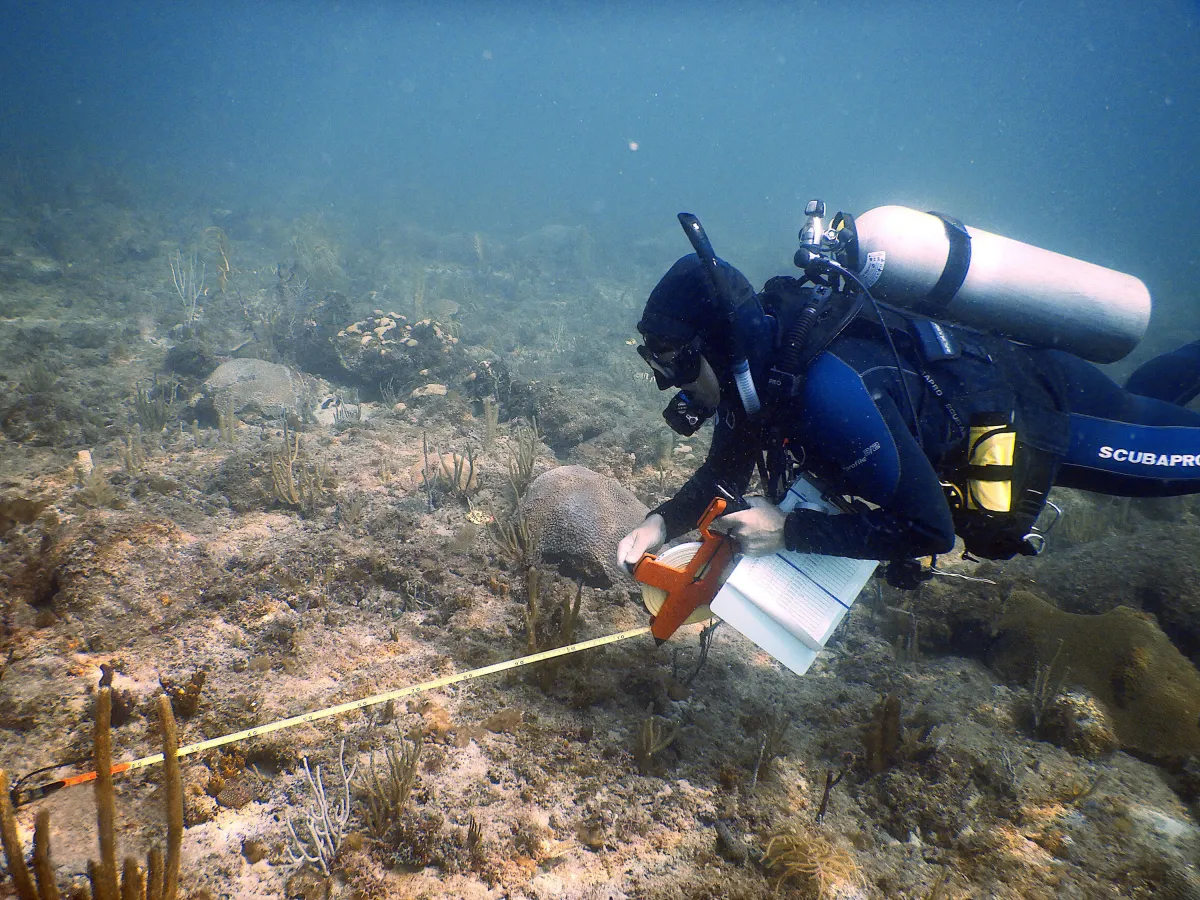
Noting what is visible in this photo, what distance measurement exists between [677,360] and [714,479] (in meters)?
0.96

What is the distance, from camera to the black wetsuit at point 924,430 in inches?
82.1

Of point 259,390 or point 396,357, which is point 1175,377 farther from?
point 259,390

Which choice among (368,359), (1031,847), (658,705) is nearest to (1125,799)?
(1031,847)

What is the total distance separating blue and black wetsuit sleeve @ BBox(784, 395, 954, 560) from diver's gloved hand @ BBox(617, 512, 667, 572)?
41.9 inches

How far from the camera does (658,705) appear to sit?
3291 millimetres

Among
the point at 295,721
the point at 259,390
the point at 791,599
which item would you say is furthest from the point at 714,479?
the point at 259,390

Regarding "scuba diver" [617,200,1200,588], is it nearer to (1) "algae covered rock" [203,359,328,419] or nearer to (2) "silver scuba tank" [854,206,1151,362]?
(2) "silver scuba tank" [854,206,1151,362]

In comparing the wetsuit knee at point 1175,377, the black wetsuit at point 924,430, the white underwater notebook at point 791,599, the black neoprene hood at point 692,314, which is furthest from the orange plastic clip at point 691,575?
the wetsuit knee at point 1175,377

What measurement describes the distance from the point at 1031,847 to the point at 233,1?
109214 mm

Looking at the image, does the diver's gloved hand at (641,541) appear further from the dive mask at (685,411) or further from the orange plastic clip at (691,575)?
the dive mask at (685,411)

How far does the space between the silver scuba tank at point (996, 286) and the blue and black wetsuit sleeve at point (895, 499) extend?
935 millimetres

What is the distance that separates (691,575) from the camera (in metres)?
2.62

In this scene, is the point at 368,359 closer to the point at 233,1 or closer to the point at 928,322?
the point at 928,322

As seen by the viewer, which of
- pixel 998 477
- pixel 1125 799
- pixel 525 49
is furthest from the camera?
pixel 525 49
